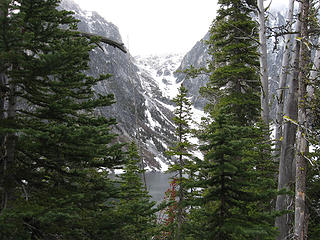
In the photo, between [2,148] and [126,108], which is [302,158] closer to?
[2,148]

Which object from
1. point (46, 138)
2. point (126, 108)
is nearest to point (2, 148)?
point (46, 138)

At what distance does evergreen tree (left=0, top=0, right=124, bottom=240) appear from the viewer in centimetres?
333

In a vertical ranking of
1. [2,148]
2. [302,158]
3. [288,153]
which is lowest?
[2,148]

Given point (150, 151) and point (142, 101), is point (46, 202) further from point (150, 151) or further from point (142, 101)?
point (142, 101)

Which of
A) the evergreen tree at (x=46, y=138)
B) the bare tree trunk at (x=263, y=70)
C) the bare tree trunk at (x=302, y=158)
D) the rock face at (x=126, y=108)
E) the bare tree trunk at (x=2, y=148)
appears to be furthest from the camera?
the rock face at (x=126, y=108)

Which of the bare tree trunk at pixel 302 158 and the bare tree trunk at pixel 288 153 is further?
the bare tree trunk at pixel 288 153

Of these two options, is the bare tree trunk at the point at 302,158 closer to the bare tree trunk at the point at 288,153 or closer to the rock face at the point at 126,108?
the bare tree trunk at the point at 288,153

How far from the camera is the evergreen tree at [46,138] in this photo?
3328 mm

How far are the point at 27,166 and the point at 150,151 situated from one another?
87.9 m

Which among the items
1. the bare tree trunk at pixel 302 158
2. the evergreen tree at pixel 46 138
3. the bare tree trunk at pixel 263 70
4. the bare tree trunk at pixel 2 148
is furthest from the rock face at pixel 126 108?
the bare tree trunk at pixel 2 148

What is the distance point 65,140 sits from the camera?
379 centimetres

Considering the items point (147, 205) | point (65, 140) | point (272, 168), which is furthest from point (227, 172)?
point (272, 168)

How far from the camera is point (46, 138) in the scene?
371cm

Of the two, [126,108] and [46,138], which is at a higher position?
[126,108]
